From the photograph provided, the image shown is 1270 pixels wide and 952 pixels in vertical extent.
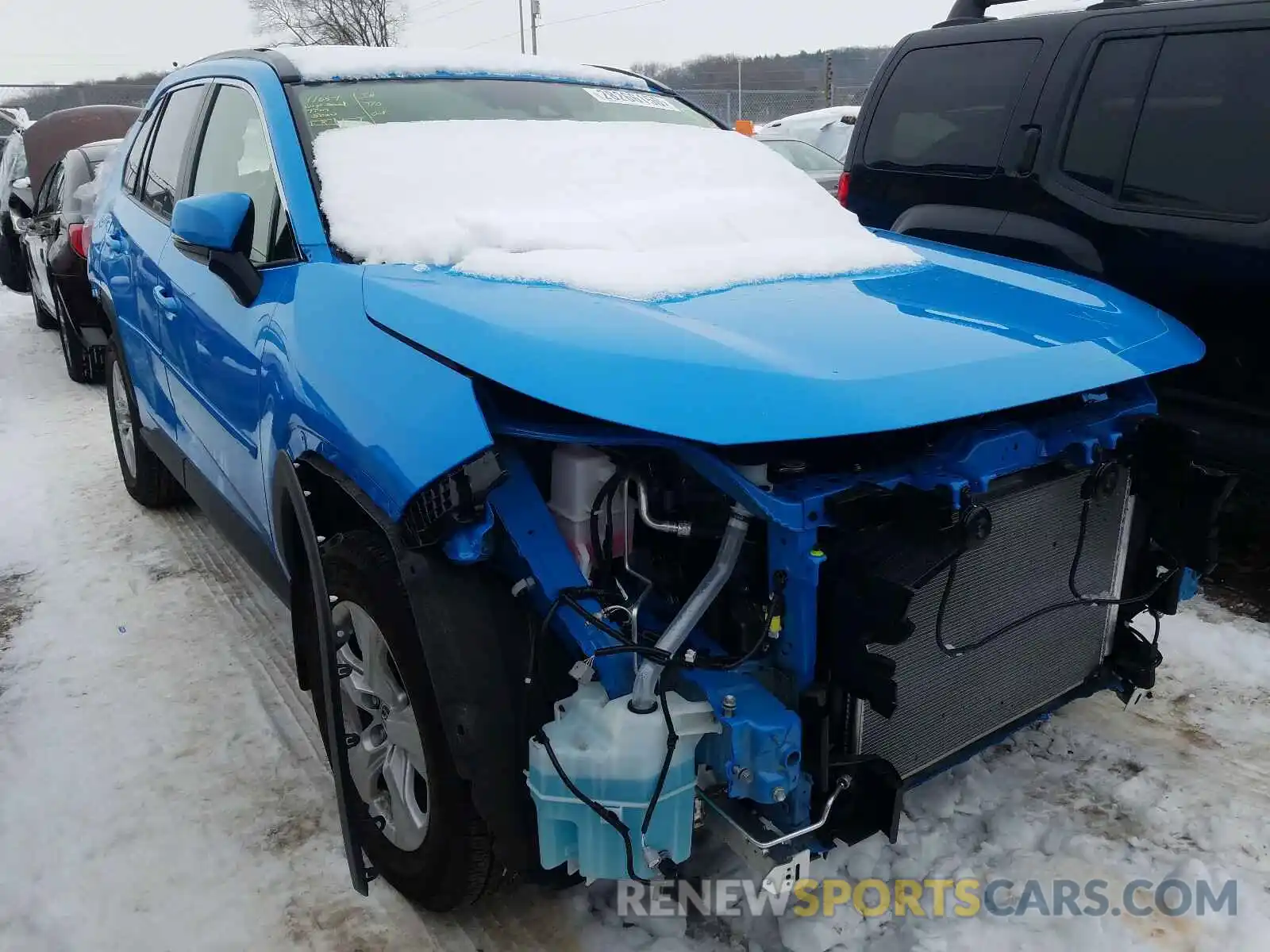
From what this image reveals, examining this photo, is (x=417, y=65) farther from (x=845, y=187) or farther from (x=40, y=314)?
(x=40, y=314)

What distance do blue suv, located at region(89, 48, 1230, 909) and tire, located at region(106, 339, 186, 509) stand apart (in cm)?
207

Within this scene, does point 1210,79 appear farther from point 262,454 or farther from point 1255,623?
point 262,454

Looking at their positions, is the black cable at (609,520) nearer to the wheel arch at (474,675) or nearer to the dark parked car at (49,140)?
the wheel arch at (474,675)

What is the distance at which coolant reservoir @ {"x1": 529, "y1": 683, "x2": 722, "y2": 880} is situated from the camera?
5.85 feet

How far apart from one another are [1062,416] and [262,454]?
198cm

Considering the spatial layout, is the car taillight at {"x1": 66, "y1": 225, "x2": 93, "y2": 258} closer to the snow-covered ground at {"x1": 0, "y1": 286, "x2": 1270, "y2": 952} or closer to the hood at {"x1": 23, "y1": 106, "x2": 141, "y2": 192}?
the snow-covered ground at {"x1": 0, "y1": 286, "x2": 1270, "y2": 952}

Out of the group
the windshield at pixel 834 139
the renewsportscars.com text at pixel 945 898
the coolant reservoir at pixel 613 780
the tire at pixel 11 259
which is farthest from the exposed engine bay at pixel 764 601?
the windshield at pixel 834 139

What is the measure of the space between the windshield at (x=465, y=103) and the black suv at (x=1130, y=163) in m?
1.35

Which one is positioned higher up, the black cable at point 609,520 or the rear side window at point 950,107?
the rear side window at point 950,107

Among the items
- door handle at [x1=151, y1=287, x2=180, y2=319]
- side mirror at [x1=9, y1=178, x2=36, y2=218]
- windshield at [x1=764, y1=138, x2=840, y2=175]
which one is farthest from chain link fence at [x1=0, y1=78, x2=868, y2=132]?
door handle at [x1=151, y1=287, x2=180, y2=319]

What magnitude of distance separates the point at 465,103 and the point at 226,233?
Result: 93 cm

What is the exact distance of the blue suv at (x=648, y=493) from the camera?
1810 millimetres

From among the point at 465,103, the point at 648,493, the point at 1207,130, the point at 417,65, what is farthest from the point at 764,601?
the point at 1207,130

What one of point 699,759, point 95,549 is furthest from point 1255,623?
point 95,549
